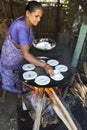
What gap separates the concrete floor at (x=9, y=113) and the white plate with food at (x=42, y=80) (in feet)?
4.44

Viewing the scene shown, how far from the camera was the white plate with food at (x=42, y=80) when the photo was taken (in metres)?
3.94

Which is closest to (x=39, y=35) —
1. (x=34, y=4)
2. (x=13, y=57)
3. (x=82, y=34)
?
(x=82, y=34)

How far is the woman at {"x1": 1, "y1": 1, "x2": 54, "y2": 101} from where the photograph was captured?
13.4 feet

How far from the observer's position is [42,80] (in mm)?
3994

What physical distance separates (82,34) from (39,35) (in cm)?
211

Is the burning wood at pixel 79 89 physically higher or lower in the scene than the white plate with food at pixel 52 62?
lower

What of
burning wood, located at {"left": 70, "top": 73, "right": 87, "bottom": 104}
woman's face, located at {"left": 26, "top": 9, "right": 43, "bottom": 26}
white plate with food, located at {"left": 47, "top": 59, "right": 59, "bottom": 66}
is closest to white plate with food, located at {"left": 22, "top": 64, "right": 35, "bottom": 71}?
white plate with food, located at {"left": 47, "top": 59, "right": 59, "bottom": 66}

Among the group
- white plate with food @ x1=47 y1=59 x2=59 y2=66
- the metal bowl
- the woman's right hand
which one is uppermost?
the woman's right hand

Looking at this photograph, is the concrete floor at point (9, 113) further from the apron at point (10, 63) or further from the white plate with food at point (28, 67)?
the white plate with food at point (28, 67)

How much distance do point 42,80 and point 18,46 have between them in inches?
33.8

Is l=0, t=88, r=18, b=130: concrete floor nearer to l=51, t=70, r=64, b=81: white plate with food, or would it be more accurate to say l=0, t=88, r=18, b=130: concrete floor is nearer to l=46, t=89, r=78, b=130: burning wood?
l=46, t=89, r=78, b=130: burning wood

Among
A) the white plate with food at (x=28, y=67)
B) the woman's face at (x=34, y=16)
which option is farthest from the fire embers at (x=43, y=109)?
the woman's face at (x=34, y=16)

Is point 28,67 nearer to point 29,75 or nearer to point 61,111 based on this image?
point 29,75

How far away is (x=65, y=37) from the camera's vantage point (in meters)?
6.41
